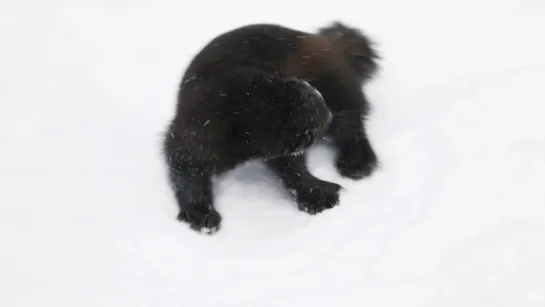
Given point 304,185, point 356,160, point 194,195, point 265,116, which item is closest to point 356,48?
point 356,160

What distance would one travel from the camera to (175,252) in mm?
3100

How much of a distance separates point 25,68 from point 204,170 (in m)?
2.45

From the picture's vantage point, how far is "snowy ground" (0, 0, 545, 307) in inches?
109

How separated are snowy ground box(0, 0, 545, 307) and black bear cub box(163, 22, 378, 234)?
0.12 meters

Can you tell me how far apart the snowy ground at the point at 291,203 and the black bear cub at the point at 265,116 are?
0.38ft

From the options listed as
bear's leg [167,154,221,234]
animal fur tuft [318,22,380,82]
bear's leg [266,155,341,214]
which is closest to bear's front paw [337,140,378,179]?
bear's leg [266,155,341,214]

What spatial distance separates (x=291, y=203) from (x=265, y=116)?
23.6 inches

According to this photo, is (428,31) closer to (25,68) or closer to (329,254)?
(329,254)

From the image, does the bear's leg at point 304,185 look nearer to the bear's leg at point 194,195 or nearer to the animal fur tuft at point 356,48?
the bear's leg at point 194,195

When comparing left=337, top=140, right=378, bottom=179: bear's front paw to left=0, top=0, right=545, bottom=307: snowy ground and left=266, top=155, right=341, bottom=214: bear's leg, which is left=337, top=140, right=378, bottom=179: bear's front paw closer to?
left=0, top=0, right=545, bottom=307: snowy ground

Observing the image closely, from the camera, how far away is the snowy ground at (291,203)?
278cm

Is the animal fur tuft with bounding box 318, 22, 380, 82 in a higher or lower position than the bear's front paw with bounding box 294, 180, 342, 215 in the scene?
higher

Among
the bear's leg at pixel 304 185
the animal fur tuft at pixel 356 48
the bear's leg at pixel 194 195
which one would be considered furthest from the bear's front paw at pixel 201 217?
the animal fur tuft at pixel 356 48

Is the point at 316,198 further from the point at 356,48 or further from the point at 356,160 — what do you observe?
the point at 356,48
